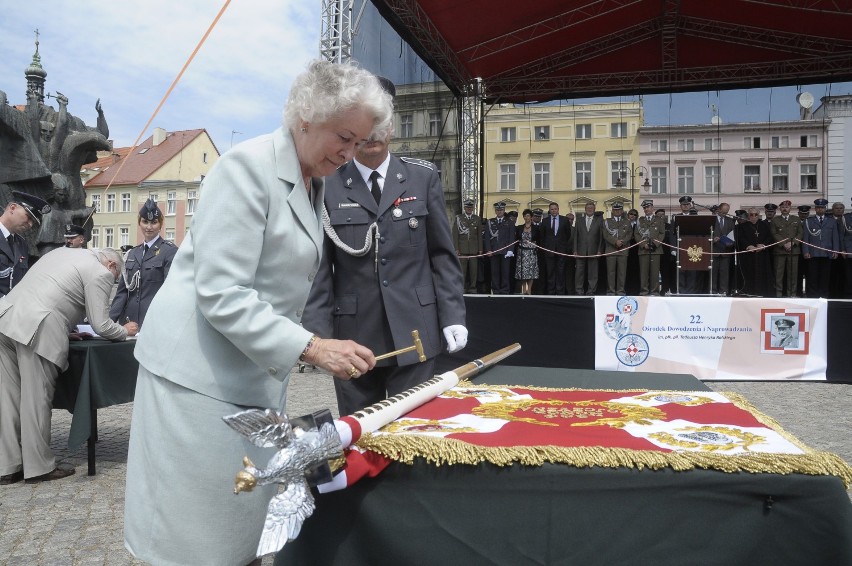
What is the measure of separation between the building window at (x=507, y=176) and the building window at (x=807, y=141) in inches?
364

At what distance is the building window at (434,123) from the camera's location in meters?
15.1

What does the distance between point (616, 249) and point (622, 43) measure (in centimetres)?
477

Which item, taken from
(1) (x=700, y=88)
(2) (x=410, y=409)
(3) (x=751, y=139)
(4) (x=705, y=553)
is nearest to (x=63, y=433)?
(2) (x=410, y=409)

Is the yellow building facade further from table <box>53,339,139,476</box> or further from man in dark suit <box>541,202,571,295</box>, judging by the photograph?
table <box>53,339,139,476</box>

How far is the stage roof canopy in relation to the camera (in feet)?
42.2

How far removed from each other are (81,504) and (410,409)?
3142mm

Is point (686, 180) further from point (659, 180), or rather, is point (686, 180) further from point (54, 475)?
point (54, 475)

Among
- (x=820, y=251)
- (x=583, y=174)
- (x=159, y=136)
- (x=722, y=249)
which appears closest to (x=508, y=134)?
(x=583, y=174)

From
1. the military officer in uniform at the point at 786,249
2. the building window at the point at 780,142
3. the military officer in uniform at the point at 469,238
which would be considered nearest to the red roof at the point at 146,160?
the military officer in uniform at the point at 469,238

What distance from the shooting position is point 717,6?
13.6 metres

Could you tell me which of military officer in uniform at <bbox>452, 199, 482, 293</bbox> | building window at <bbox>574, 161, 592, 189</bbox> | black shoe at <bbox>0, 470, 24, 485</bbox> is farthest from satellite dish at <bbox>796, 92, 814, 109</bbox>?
black shoe at <bbox>0, 470, 24, 485</bbox>

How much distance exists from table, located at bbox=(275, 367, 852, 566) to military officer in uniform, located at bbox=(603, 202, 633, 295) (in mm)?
12956

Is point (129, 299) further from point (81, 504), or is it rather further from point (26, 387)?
point (81, 504)

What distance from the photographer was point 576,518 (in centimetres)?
147
